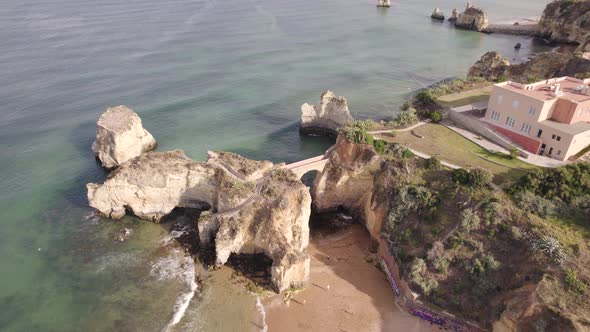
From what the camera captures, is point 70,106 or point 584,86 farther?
point 70,106

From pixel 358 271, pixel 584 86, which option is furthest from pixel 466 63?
pixel 358 271

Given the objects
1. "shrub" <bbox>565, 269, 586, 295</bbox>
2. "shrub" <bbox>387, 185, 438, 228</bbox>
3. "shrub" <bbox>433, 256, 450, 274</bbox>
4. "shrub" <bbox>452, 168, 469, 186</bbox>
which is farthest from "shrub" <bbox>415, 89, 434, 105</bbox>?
"shrub" <bbox>565, 269, 586, 295</bbox>

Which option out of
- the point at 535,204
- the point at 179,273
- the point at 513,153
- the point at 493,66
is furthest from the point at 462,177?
the point at 493,66

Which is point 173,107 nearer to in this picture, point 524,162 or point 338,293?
point 338,293

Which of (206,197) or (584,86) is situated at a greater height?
(584,86)

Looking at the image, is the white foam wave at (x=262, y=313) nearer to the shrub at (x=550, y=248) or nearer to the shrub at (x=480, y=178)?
the shrub at (x=550, y=248)

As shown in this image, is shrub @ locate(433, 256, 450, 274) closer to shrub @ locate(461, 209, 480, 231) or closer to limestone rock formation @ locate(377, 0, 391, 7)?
shrub @ locate(461, 209, 480, 231)

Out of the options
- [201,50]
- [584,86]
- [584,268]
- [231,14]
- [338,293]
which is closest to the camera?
[584,268]

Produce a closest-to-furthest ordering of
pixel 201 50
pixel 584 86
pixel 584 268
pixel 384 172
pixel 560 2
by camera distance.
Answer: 1. pixel 584 268
2. pixel 384 172
3. pixel 584 86
4. pixel 201 50
5. pixel 560 2
